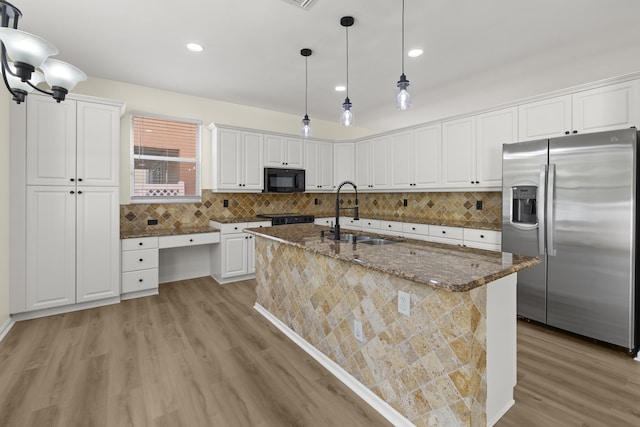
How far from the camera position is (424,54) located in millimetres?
3154

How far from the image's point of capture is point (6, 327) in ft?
9.28

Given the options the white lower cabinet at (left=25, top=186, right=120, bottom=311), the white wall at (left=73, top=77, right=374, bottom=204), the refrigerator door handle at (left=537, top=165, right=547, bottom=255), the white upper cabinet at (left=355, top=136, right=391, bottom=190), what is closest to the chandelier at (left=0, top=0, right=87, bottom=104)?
the white lower cabinet at (left=25, top=186, right=120, bottom=311)

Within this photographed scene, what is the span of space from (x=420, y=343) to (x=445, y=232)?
2747 mm

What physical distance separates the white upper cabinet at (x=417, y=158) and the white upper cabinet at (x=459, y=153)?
102mm

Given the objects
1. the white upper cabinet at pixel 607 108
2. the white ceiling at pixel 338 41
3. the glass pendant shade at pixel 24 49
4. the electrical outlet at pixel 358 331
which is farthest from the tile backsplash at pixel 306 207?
the glass pendant shade at pixel 24 49

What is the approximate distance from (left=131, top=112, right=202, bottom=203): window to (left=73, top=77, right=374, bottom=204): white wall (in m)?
0.09

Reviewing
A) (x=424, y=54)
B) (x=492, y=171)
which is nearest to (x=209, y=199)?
(x=424, y=54)

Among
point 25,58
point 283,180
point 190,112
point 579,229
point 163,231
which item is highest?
point 190,112

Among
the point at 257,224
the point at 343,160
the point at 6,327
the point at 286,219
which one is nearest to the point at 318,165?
the point at 343,160

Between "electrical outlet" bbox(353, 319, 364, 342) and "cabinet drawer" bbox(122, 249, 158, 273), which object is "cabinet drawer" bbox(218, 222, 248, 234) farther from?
"electrical outlet" bbox(353, 319, 364, 342)

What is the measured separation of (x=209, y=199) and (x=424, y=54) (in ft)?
11.6

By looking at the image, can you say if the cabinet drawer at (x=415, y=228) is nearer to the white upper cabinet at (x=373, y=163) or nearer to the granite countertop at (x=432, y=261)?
the white upper cabinet at (x=373, y=163)

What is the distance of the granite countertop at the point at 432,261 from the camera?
4.33ft

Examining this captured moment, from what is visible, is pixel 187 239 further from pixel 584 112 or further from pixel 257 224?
pixel 584 112
